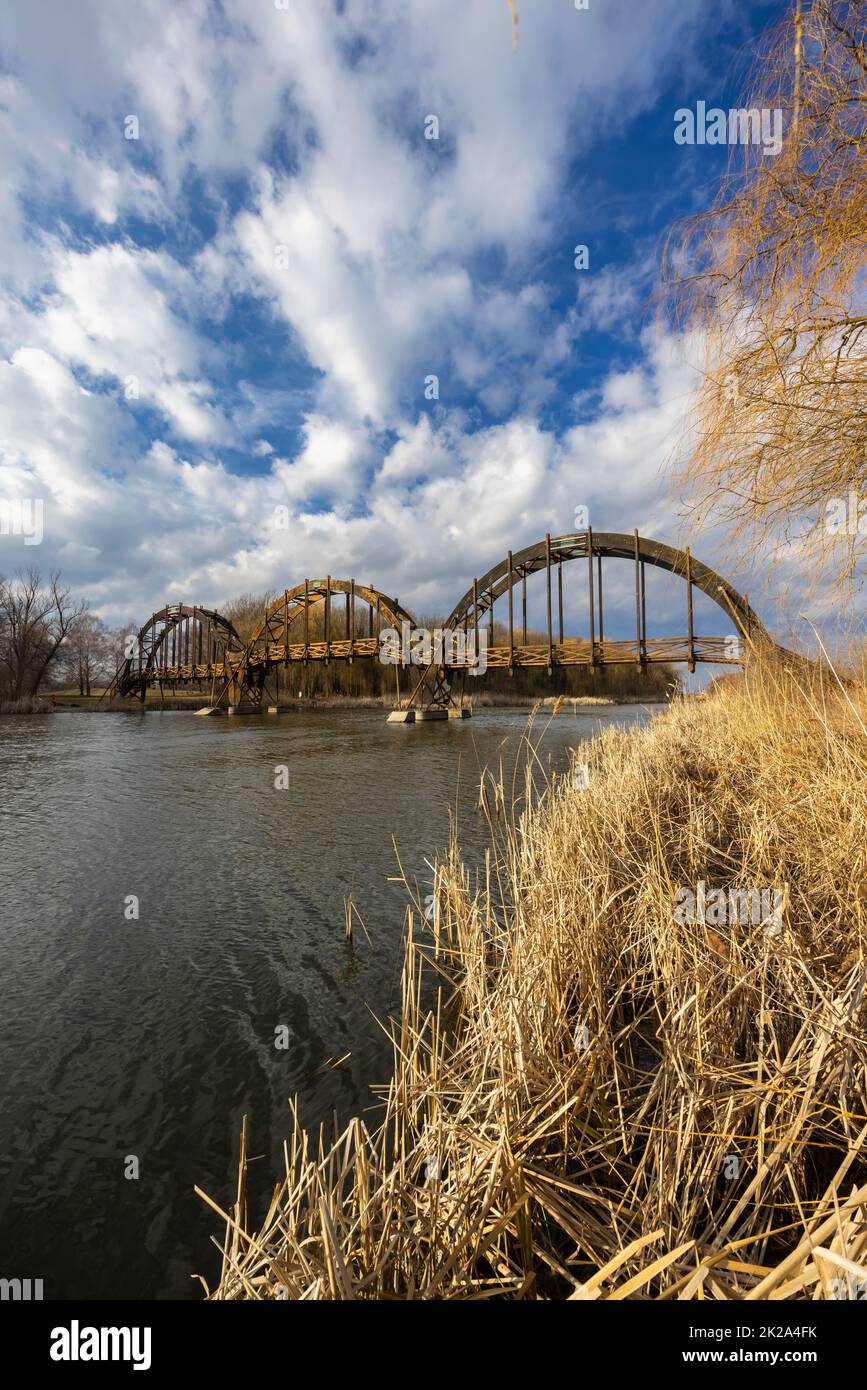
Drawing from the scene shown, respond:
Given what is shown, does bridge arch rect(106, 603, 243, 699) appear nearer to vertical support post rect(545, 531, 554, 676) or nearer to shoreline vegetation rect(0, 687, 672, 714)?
shoreline vegetation rect(0, 687, 672, 714)

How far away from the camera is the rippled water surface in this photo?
2199mm

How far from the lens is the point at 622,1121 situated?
2104 millimetres

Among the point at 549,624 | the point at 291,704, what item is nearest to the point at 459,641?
the point at 549,624

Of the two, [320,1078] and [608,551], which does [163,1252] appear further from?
[608,551]

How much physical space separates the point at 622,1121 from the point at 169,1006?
3.05 m

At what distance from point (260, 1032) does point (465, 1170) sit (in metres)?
2.12

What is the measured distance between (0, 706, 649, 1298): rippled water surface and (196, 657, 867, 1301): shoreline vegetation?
315 millimetres

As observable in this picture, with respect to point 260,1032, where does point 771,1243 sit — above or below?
above

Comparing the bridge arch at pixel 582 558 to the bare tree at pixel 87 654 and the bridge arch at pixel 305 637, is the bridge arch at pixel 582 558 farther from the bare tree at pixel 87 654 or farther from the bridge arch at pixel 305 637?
the bare tree at pixel 87 654

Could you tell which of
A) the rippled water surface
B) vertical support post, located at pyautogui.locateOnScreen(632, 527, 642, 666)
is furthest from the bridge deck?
the rippled water surface

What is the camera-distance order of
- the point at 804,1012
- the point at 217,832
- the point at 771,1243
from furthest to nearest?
1. the point at 217,832
2. the point at 804,1012
3. the point at 771,1243

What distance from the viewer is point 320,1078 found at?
3.00 metres

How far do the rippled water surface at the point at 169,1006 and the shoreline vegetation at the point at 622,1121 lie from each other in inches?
12.4

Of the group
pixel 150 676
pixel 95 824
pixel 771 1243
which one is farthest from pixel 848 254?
pixel 150 676
